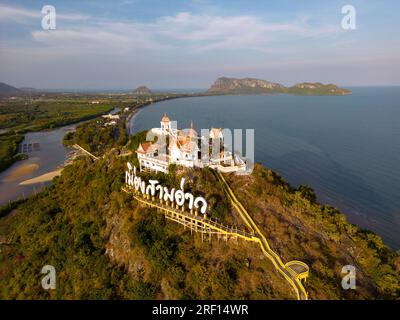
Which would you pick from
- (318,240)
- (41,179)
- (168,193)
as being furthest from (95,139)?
(318,240)

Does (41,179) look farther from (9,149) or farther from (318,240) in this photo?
(318,240)

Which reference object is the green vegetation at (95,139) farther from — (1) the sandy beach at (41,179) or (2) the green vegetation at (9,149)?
(2) the green vegetation at (9,149)

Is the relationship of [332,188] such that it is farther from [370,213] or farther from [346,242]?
[346,242]

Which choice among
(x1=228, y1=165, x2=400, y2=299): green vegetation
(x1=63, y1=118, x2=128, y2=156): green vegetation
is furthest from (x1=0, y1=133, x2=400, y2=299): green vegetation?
(x1=63, y1=118, x2=128, y2=156): green vegetation

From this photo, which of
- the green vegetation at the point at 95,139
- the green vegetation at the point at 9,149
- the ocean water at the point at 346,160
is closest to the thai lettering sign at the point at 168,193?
the ocean water at the point at 346,160

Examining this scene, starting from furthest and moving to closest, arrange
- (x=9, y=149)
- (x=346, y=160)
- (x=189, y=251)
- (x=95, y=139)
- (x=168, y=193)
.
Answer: (x=9, y=149) → (x=95, y=139) → (x=346, y=160) → (x=168, y=193) → (x=189, y=251)

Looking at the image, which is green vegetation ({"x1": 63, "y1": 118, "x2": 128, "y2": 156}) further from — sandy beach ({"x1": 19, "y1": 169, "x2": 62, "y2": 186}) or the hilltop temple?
the hilltop temple

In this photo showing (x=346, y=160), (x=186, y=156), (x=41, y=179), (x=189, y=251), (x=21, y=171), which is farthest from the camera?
(x=21, y=171)

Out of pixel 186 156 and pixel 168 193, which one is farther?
pixel 186 156
